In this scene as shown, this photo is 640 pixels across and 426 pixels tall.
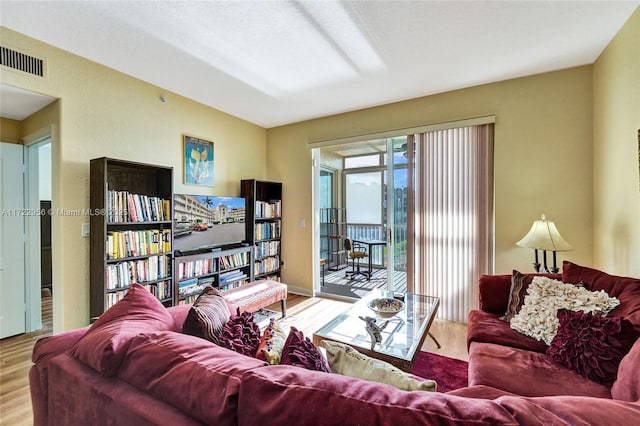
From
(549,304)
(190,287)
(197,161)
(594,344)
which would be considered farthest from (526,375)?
(197,161)

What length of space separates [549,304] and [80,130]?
12.9ft

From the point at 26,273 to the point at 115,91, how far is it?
6.95 feet

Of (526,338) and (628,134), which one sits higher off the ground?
(628,134)

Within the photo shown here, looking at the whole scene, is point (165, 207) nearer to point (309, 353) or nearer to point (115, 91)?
point (115, 91)

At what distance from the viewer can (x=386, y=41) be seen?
7.52 feet

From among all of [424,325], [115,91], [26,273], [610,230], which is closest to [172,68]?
[115,91]

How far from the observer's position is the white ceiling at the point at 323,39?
192 centimetres

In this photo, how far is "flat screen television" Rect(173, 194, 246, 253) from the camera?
10.1ft

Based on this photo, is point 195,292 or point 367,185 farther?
point 367,185

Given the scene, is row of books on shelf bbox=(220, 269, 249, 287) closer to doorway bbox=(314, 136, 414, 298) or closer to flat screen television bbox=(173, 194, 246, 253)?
flat screen television bbox=(173, 194, 246, 253)

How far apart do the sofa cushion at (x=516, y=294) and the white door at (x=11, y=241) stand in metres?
4.50

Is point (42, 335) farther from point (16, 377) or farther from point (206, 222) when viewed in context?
point (206, 222)

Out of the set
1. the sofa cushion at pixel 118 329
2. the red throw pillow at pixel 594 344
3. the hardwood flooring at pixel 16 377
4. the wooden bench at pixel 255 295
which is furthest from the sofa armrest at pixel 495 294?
the hardwood flooring at pixel 16 377

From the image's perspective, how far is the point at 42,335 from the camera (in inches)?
114
